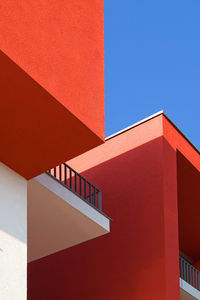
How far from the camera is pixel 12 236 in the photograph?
35.2ft

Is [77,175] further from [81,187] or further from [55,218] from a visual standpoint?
[55,218]

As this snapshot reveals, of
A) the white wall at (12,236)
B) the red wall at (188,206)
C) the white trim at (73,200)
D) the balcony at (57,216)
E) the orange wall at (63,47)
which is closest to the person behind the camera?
the orange wall at (63,47)

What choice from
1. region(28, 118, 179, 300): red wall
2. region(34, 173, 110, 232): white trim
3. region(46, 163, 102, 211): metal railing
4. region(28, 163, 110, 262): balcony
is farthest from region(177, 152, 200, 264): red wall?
region(28, 163, 110, 262): balcony

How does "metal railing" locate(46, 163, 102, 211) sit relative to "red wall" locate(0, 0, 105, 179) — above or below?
above

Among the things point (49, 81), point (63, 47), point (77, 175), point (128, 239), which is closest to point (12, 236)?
point (49, 81)

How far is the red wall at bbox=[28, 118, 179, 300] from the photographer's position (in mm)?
16297

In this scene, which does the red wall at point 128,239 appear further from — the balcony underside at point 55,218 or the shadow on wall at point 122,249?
the balcony underside at point 55,218

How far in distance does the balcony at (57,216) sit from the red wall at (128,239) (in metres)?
1.98

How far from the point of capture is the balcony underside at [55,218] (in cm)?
1341

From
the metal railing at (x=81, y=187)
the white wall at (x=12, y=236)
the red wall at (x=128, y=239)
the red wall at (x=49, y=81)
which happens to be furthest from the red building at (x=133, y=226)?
the red wall at (x=49, y=81)

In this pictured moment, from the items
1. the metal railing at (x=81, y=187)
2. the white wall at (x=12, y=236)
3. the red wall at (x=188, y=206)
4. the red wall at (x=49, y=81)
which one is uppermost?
the red wall at (x=188, y=206)

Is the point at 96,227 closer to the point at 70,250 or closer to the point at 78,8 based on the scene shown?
the point at 70,250

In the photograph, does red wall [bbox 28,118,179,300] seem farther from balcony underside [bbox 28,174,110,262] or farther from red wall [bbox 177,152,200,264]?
balcony underside [bbox 28,174,110,262]

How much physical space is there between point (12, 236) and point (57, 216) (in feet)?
11.8
